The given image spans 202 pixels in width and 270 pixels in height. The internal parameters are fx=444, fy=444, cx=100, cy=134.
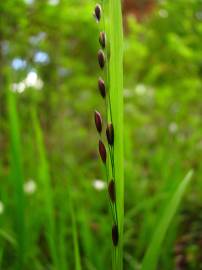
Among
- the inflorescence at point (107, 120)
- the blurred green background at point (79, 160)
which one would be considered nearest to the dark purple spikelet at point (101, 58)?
the inflorescence at point (107, 120)

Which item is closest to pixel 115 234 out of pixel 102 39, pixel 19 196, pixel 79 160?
pixel 102 39

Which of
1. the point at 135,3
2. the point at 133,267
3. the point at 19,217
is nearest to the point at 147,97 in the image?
the point at 135,3

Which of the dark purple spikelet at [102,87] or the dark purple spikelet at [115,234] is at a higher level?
the dark purple spikelet at [102,87]

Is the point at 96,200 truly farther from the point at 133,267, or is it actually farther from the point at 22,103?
the point at 22,103

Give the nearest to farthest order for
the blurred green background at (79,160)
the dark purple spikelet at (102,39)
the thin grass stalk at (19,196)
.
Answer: the dark purple spikelet at (102,39) < the thin grass stalk at (19,196) < the blurred green background at (79,160)

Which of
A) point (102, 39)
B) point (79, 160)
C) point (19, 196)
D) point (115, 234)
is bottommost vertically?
point (79, 160)

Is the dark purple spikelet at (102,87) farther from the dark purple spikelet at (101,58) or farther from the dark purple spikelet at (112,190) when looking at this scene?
the dark purple spikelet at (112,190)

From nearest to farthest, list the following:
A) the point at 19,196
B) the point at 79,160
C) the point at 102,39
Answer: the point at 102,39 < the point at 19,196 < the point at 79,160

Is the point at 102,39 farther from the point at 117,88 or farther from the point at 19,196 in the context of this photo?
the point at 19,196
